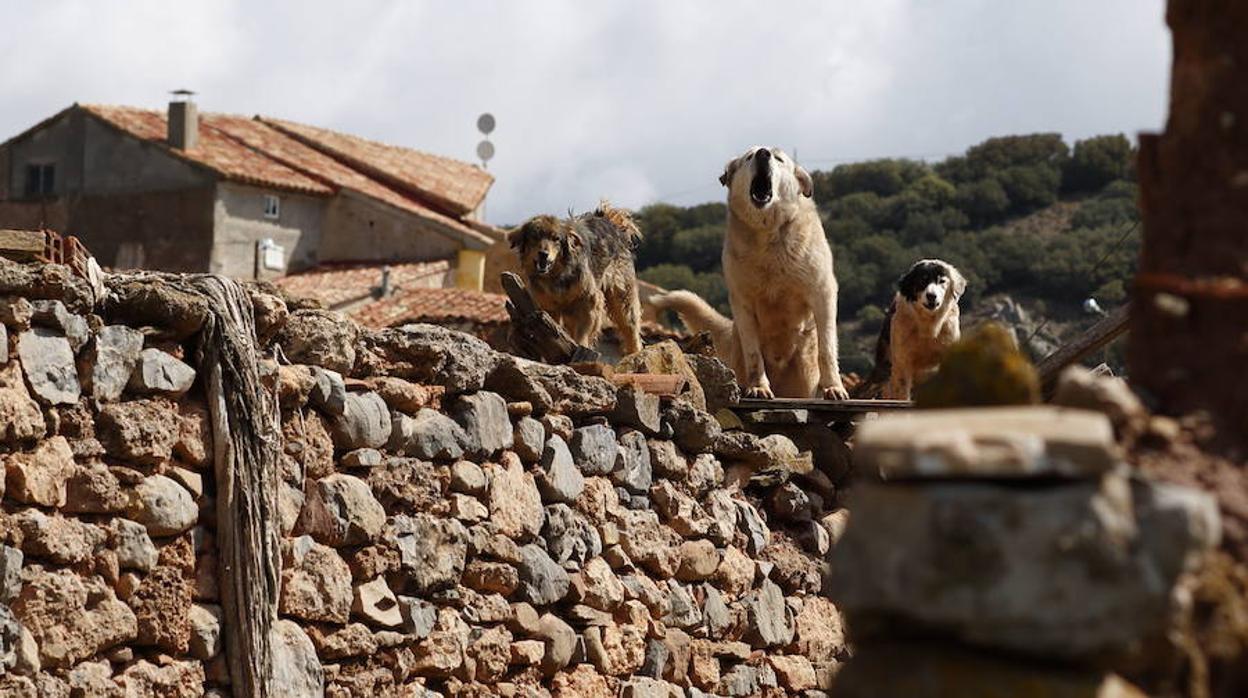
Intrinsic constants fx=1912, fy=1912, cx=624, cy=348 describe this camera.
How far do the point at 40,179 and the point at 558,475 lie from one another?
24.4 m

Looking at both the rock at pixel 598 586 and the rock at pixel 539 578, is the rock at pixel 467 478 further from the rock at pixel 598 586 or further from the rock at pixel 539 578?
the rock at pixel 598 586

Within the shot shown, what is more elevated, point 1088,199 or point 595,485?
point 1088,199

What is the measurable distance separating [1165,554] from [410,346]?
18.3 ft

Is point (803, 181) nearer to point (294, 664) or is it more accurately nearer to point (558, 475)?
point (558, 475)

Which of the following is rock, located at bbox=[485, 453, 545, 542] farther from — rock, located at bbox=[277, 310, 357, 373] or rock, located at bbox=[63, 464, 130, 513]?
rock, located at bbox=[63, 464, 130, 513]

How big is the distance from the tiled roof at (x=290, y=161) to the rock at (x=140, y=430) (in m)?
22.1

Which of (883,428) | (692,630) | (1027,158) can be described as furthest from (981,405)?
(1027,158)

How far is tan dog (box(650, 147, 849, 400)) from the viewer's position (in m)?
10.8

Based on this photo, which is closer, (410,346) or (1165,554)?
(1165,554)

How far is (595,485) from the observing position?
8.86 m

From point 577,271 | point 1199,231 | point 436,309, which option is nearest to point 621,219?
point 577,271

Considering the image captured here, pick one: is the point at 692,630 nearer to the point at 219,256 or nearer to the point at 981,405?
the point at 981,405

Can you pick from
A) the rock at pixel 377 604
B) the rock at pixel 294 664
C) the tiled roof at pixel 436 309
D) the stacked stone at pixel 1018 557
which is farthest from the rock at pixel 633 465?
the tiled roof at pixel 436 309

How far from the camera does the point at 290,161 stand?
98.0 ft
